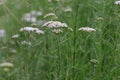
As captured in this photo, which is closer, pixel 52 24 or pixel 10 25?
pixel 52 24

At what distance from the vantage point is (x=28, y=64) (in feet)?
12.2

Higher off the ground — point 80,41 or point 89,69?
point 80,41

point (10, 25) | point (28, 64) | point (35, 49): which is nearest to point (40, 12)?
point (10, 25)

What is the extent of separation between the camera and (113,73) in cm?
337

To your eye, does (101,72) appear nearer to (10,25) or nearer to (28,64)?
(28,64)

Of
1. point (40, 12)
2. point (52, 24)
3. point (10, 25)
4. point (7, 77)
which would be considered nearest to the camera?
point (52, 24)

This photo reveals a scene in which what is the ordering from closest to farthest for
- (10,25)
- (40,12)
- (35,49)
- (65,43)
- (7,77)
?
1. (65,43)
2. (7,77)
3. (35,49)
4. (40,12)
5. (10,25)

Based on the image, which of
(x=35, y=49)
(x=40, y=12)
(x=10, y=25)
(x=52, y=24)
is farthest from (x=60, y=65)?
(x=10, y=25)

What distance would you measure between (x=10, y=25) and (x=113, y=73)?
2963 mm

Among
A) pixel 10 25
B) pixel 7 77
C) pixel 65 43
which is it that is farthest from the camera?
pixel 10 25

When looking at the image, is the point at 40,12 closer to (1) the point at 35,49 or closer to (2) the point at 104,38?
(1) the point at 35,49

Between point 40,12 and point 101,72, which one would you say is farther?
point 40,12

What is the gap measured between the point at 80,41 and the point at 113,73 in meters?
0.37

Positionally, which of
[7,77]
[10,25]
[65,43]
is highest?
[10,25]
